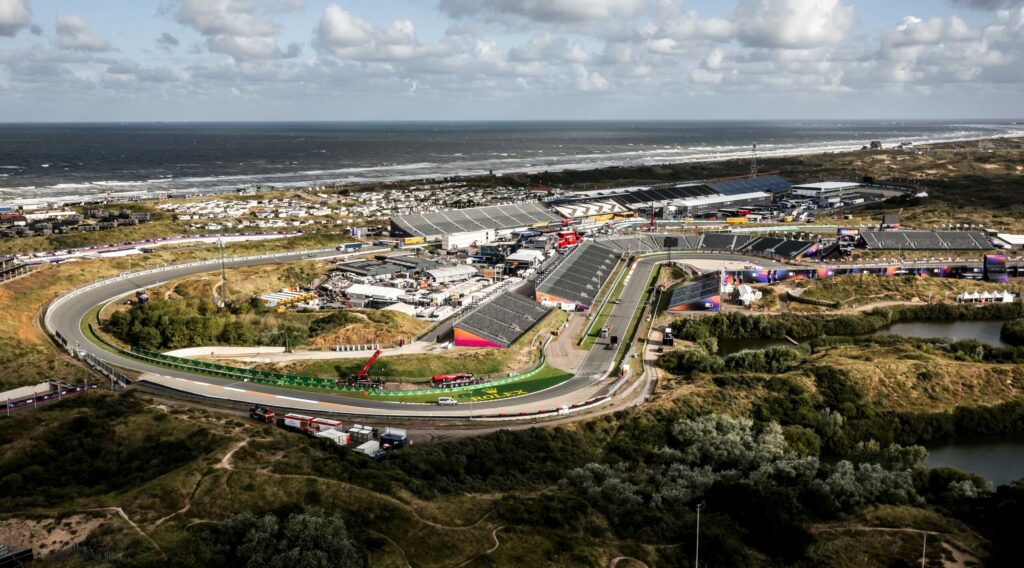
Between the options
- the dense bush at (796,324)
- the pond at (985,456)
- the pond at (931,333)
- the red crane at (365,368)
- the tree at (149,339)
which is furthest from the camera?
the dense bush at (796,324)

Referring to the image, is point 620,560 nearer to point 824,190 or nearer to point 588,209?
point 588,209

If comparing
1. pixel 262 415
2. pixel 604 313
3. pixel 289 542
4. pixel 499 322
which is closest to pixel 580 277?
pixel 604 313

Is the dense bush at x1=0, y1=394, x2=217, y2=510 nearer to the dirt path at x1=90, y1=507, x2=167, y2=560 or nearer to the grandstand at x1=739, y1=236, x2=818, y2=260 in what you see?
the dirt path at x1=90, y1=507, x2=167, y2=560

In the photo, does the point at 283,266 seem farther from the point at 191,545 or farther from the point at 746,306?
the point at 191,545

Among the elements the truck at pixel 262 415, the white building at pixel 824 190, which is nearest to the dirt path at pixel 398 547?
the truck at pixel 262 415

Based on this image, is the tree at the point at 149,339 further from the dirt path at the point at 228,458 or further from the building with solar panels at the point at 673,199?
the building with solar panels at the point at 673,199

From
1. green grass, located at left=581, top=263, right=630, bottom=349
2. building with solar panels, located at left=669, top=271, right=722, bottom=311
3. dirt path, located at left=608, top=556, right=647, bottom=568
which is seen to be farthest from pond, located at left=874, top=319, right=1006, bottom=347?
dirt path, located at left=608, top=556, right=647, bottom=568

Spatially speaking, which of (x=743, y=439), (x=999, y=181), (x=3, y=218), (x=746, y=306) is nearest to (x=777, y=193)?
(x=999, y=181)
